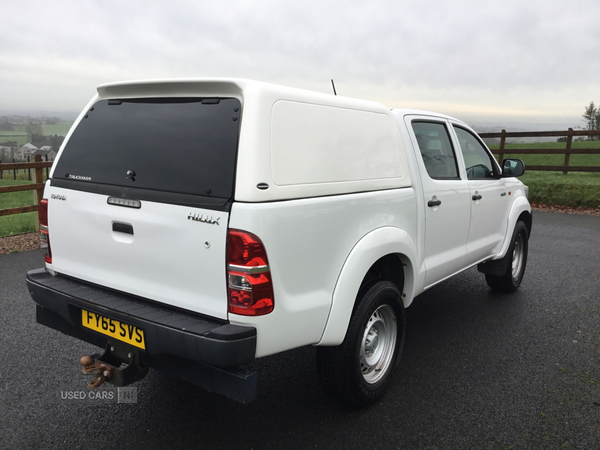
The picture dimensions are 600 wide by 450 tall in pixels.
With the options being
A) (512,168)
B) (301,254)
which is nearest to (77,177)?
(301,254)

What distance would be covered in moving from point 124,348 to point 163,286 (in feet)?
1.45

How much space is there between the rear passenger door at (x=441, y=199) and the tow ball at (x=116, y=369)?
7.43 feet

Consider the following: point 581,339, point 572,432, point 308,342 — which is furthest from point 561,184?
point 308,342

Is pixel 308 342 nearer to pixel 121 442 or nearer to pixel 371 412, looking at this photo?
pixel 371 412

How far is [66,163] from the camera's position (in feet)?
10.3

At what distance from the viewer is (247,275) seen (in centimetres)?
232

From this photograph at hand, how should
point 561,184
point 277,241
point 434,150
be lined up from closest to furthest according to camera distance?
point 277,241 → point 434,150 → point 561,184

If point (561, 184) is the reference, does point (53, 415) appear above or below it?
below

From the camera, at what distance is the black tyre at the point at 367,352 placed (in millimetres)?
2930

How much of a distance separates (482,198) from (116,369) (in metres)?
3.54

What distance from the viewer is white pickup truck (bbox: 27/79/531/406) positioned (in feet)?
7.77

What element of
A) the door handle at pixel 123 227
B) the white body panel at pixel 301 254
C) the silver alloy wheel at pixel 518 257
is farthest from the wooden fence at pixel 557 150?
the door handle at pixel 123 227

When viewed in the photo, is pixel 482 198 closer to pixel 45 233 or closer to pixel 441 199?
pixel 441 199

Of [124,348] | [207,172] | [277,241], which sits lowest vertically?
[124,348]
